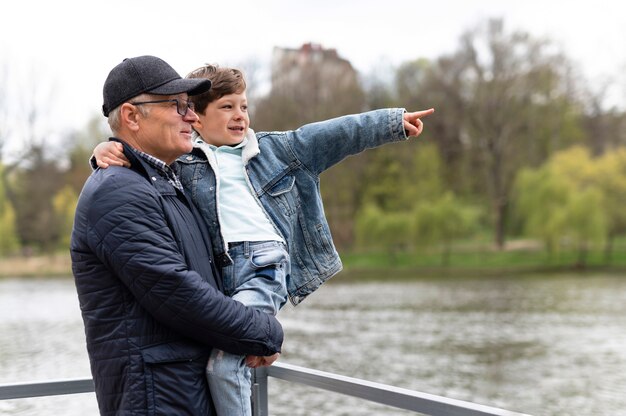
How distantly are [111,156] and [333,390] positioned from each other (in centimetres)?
91

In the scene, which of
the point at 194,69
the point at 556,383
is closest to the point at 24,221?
the point at 556,383

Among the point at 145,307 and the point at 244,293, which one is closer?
the point at 145,307

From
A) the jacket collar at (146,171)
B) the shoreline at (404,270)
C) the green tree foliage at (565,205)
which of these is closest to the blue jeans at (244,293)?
the jacket collar at (146,171)

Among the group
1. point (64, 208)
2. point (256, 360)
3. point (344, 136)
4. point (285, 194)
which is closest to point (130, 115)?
point (285, 194)

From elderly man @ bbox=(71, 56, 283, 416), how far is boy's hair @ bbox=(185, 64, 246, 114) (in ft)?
0.94

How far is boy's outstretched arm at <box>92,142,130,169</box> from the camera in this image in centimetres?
174

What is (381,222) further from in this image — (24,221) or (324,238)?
(324,238)

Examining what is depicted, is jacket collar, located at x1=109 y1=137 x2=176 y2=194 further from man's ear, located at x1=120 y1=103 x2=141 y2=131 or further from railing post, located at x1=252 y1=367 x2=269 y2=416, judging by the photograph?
railing post, located at x1=252 y1=367 x2=269 y2=416

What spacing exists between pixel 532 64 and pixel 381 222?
447 inches

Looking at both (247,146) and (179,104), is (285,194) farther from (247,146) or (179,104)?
(179,104)

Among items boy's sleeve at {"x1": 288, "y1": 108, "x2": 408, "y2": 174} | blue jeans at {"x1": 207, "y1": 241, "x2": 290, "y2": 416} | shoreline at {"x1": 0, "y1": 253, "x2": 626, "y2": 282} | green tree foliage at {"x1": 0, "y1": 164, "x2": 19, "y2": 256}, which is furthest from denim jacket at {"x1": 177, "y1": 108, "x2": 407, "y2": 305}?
green tree foliage at {"x1": 0, "y1": 164, "x2": 19, "y2": 256}

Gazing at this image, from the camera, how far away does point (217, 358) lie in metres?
1.73

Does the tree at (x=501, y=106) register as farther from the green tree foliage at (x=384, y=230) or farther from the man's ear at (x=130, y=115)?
the man's ear at (x=130, y=115)

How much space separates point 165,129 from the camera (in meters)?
1.78
